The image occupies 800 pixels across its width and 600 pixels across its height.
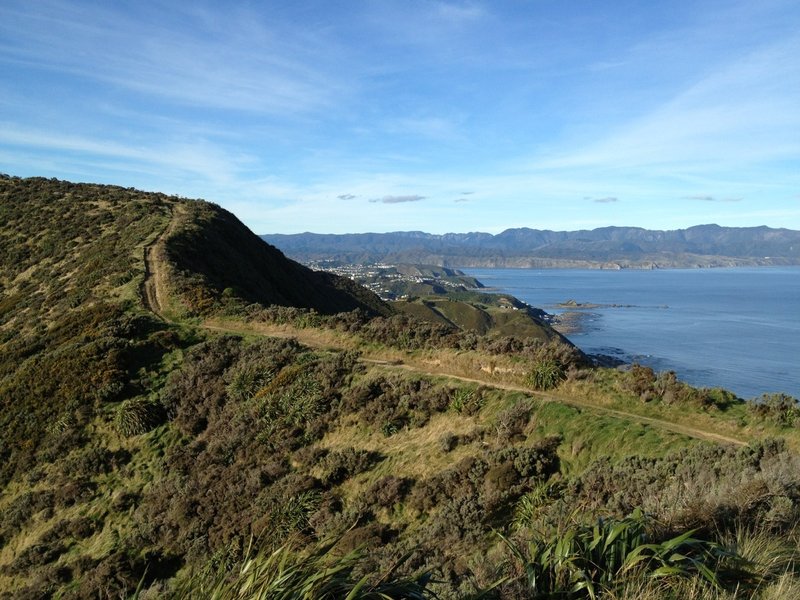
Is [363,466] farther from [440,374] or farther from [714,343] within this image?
[714,343]

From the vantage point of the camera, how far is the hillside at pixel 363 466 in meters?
5.88

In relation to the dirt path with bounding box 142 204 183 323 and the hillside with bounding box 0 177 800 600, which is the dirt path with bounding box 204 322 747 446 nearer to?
the hillside with bounding box 0 177 800 600

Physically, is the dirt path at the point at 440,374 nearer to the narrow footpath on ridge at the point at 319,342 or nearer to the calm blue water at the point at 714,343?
the narrow footpath on ridge at the point at 319,342

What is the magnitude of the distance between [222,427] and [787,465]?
62.2 feet

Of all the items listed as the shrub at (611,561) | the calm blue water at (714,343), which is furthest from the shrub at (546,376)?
the calm blue water at (714,343)

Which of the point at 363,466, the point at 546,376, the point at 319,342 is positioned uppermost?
the point at 546,376

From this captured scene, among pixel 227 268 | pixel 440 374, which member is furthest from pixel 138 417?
pixel 227 268

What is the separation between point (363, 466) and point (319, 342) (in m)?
10.9

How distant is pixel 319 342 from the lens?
89.1ft

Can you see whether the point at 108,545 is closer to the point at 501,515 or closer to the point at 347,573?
the point at 501,515

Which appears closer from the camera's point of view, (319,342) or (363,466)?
(363,466)

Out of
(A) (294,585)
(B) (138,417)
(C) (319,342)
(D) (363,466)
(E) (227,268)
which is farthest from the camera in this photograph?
(E) (227,268)

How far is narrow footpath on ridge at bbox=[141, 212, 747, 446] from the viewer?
14875mm

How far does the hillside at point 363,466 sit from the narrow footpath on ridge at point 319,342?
0.17 meters
